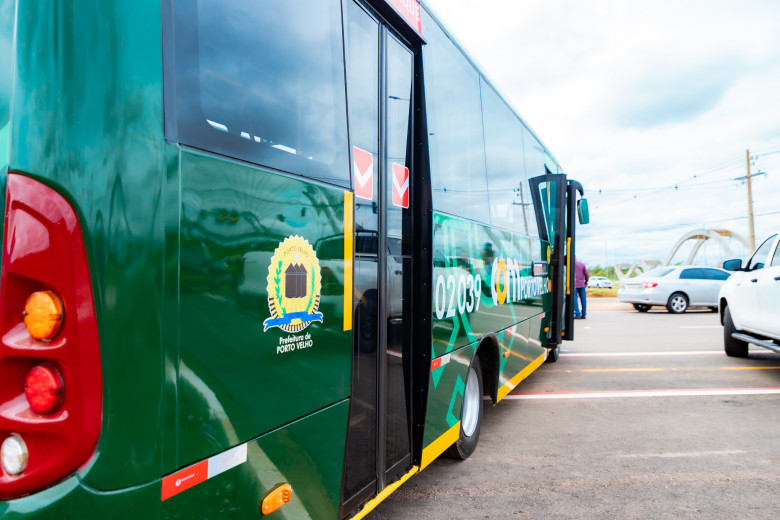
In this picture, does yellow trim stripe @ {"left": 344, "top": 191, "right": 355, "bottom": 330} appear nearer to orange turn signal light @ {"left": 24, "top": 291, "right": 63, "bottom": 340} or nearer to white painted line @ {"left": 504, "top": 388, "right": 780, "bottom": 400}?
orange turn signal light @ {"left": 24, "top": 291, "right": 63, "bottom": 340}

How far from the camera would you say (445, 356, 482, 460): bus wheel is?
432cm

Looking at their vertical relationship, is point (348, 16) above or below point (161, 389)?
above

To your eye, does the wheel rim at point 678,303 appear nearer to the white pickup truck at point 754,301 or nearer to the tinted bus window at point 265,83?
the white pickup truck at point 754,301

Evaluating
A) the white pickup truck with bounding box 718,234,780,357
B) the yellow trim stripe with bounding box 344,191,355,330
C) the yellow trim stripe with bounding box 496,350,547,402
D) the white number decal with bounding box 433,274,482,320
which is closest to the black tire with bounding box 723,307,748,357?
the white pickup truck with bounding box 718,234,780,357

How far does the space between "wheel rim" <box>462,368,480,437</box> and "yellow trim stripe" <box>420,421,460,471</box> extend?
0.89ft

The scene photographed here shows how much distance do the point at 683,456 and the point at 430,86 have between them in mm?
3646

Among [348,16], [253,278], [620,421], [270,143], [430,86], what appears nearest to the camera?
[253,278]

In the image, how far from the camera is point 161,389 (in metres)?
1.58

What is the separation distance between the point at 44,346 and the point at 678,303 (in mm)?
18604

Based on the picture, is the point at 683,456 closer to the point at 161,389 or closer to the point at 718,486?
the point at 718,486

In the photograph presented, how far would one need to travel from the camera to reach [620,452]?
465cm

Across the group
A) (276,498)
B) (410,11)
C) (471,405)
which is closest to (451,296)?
(471,405)

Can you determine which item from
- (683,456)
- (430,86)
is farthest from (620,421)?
(430,86)

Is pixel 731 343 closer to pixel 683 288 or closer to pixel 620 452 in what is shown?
pixel 620 452
